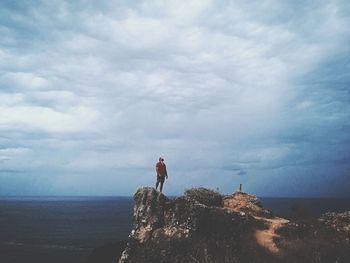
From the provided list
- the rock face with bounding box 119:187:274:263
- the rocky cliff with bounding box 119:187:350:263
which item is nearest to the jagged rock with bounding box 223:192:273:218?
the rocky cliff with bounding box 119:187:350:263

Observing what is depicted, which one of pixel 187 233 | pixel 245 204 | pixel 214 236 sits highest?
pixel 245 204

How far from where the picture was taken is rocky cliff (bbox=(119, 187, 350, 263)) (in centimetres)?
2342

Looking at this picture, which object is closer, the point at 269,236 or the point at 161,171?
the point at 269,236

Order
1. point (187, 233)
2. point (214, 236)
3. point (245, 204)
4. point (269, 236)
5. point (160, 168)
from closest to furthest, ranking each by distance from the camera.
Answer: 1. point (214, 236)
2. point (269, 236)
3. point (187, 233)
4. point (160, 168)
5. point (245, 204)

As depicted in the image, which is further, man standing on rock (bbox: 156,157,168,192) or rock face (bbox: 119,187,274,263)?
man standing on rock (bbox: 156,157,168,192)

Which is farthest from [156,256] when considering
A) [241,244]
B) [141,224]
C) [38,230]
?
[38,230]

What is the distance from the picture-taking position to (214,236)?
26.1 metres

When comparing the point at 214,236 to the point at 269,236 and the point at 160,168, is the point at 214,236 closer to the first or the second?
the point at 269,236

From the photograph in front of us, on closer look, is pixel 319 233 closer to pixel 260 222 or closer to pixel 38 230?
pixel 260 222

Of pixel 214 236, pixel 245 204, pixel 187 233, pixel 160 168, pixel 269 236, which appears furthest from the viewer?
pixel 245 204

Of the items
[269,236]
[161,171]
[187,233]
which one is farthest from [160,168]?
[269,236]

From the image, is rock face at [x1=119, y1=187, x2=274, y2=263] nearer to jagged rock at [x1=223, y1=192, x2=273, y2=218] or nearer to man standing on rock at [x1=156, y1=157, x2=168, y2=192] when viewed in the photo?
man standing on rock at [x1=156, y1=157, x2=168, y2=192]

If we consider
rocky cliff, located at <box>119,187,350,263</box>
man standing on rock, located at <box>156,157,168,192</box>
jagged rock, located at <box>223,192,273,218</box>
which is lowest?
rocky cliff, located at <box>119,187,350,263</box>

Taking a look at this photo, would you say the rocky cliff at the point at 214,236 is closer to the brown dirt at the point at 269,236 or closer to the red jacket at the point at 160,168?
the brown dirt at the point at 269,236
